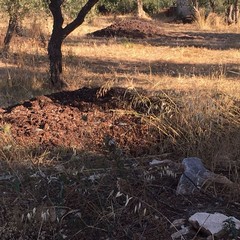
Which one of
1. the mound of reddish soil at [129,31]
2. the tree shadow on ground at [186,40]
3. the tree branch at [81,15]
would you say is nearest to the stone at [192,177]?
the tree branch at [81,15]

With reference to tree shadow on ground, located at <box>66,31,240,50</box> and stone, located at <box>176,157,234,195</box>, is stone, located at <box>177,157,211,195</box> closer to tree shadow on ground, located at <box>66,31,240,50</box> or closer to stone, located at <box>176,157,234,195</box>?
stone, located at <box>176,157,234,195</box>

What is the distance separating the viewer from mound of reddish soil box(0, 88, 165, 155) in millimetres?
4723

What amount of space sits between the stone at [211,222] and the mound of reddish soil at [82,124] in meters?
1.48

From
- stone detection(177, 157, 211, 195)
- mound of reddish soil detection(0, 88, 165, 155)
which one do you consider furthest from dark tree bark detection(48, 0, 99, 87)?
stone detection(177, 157, 211, 195)

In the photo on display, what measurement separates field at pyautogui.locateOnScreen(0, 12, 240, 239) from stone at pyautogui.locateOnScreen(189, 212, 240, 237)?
0.08 meters

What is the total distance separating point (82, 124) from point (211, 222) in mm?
2381

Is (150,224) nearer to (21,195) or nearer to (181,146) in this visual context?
(21,195)

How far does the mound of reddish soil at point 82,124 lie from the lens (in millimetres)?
4723

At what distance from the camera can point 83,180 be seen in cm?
351

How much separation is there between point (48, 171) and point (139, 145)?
114 centimetres

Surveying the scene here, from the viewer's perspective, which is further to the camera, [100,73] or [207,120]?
[100,73]

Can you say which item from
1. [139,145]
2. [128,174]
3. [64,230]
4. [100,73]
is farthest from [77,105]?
[100,73]

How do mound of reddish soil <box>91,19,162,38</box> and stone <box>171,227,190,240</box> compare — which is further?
mound of reddish soil <box>91,19,162,38</box>

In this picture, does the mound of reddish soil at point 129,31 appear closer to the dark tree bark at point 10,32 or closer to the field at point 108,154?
the dark tree bark at point 10,32
